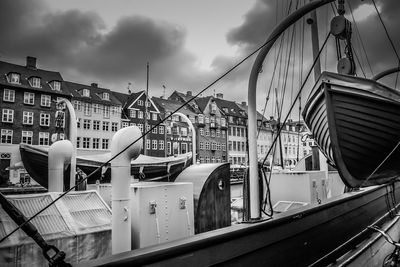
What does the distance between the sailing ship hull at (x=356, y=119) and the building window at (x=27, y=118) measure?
38523 millimetres

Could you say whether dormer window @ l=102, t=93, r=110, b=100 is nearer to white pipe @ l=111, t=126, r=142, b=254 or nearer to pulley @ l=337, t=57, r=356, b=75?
pulley @ l=337, t=57, r=356, b=75

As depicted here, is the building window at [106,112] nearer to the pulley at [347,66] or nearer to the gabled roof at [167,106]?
the gabled roof at [167,106]

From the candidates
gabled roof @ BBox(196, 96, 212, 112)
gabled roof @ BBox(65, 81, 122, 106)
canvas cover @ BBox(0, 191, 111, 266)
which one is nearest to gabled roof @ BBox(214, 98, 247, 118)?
gabled roof @ BBox(196, 96, 212, 112)

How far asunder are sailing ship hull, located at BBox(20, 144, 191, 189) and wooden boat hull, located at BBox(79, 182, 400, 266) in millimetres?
4240

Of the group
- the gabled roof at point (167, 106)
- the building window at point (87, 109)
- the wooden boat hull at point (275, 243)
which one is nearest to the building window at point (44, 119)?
the building window at point (87, 109)

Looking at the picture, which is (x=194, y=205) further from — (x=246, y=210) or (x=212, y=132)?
(x=212, y=132)

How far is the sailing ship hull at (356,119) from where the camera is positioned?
6270 millimetres

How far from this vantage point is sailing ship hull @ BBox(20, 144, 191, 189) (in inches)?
570

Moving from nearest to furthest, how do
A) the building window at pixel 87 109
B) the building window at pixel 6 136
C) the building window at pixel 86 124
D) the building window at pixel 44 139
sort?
1. the building window at pixel 6 136
2. the building window at pixel 44 139
3. the building window at pixel 86 124
4. the building window at pixel 87 109

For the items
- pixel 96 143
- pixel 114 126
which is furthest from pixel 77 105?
pixel 114 126

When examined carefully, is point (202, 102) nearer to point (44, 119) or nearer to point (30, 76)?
point (44, 119)

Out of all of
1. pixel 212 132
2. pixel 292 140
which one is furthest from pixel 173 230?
pixel 292 140

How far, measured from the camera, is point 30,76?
38.2 metres

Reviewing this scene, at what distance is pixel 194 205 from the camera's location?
6441 mm
